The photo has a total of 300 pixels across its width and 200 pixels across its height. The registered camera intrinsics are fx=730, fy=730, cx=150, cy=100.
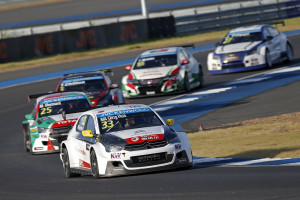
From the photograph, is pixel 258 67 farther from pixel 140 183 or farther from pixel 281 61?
pixel 140 183

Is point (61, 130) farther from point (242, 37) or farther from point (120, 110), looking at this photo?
point (242, 37)

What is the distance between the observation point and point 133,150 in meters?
11.5

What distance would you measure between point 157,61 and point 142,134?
1357 cm

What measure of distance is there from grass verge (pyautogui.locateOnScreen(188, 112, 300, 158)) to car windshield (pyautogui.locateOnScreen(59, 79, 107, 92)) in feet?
15.9

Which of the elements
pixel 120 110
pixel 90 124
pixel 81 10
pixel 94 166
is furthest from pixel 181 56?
pixel 81 10

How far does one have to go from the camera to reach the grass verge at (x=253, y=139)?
1346 centimetres

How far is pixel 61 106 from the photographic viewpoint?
58.7 feet

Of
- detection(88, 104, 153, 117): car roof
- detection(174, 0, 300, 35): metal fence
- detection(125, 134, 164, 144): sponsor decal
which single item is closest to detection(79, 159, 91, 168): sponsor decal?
detection(88, 104, 153, 117): car roof

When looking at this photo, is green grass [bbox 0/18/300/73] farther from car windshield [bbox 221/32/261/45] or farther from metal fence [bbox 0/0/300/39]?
car windshield [bbox 221/32/261/45]

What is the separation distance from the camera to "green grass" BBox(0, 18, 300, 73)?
37562 millimetres

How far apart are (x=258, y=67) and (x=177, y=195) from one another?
63.4 ft

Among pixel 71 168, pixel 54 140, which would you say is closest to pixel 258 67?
pixel 54 140

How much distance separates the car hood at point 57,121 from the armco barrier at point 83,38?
19.5 meters

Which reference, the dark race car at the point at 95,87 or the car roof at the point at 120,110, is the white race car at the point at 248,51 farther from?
the car roof at the point at 120,110
